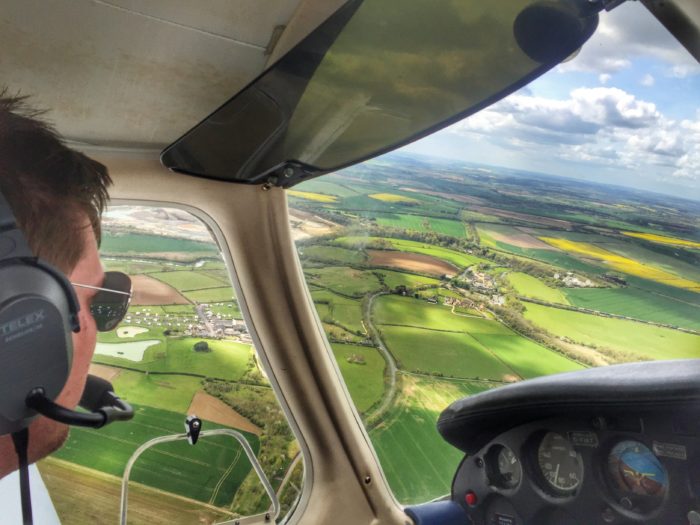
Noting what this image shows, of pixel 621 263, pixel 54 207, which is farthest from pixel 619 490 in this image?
pixel 54 207

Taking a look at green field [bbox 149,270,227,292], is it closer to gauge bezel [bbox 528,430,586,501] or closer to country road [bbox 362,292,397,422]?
country road [bbox 362,292,397,422]

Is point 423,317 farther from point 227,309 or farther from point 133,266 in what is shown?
point 133,266

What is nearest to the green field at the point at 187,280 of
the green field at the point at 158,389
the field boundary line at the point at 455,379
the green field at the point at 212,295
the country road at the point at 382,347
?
the green field at the point at 212,295

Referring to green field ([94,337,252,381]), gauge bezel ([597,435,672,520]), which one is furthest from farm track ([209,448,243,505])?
gauge bezel ([597,435,672,520])

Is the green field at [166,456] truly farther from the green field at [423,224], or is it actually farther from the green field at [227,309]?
the green field at [423,224]

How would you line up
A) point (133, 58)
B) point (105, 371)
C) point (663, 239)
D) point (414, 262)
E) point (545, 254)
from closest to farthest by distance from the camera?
point (133, 58) → point (105, 371) → point (663, 239) → point (545, 254) → point (414, 262)

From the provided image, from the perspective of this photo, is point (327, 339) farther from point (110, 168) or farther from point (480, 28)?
point (480, 28)
